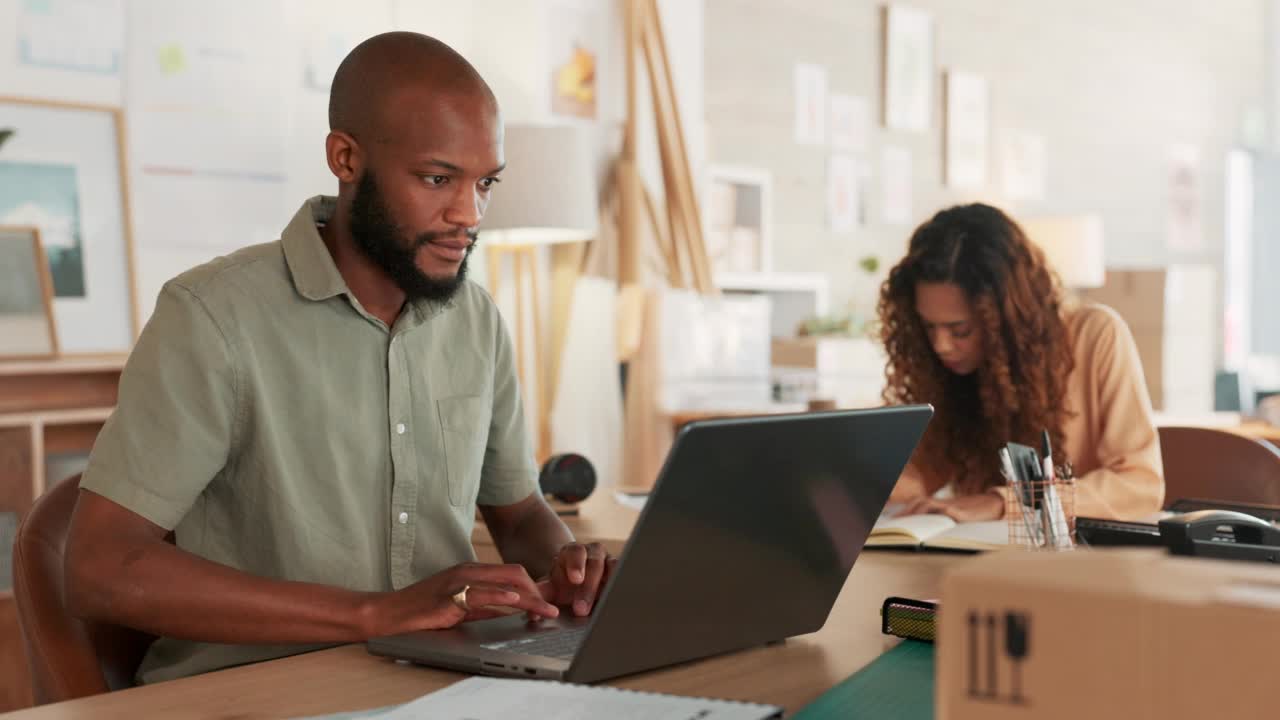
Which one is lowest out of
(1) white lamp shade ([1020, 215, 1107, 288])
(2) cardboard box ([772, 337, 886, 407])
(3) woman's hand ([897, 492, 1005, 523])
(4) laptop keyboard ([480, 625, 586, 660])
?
(2) cardboard box ([772, 337, 886, 407])

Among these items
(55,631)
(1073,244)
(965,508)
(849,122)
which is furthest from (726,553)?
(849,122)

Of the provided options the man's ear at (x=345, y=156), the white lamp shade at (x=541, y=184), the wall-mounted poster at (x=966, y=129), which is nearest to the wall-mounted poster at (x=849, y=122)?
the wall-mounted poster at (x=966, y=129)

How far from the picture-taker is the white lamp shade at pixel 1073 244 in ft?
19.8

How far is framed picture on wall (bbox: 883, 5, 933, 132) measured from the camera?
6730 millimetres

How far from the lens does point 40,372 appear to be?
3.11 meters

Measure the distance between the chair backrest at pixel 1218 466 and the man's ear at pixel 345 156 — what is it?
154cm

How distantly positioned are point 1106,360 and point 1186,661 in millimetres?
1909

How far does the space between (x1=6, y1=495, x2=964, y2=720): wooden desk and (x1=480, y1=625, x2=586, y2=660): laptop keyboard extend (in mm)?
55

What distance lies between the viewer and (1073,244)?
6039mm

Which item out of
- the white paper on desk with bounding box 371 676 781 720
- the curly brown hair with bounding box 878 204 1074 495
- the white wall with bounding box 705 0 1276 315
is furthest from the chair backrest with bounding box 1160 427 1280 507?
the white wall with bounding box 705 0 1276 315

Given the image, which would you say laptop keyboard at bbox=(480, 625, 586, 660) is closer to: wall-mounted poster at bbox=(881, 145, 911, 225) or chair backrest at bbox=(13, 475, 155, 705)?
chair backrest at bbox=(13, 475, 155, 705)

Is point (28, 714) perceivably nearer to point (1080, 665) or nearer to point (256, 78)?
point (1080, 665)

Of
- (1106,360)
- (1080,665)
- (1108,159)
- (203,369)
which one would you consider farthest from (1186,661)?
(1108,159)

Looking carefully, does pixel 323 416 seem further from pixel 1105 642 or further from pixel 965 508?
pixel 1105 642
